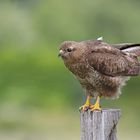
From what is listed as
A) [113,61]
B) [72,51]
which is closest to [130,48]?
[113,61]

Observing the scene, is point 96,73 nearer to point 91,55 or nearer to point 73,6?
point 91,55

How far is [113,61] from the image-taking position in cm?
1062

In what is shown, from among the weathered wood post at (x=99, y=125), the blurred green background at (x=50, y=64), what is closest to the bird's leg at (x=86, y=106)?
the weathered wood post at (x=99, y=125)

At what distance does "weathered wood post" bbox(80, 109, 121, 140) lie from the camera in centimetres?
828

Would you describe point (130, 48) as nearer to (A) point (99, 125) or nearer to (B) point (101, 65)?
(B) point (101, 65)

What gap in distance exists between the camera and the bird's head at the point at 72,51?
10.3 metres

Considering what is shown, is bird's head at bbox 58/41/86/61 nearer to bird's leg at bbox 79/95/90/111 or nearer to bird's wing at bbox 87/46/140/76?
bird's wing at bbox 87/46/140/76

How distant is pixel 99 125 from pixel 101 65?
2.29 meters

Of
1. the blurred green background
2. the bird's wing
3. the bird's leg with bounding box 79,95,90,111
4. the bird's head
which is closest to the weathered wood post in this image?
the bird's leg with bounding box 79,95,90,111

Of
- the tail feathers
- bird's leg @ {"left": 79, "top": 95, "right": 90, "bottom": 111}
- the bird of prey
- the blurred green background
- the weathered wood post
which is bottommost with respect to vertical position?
the weathered wood post

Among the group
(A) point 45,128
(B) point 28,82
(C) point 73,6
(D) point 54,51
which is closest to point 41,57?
(D) point 54,51

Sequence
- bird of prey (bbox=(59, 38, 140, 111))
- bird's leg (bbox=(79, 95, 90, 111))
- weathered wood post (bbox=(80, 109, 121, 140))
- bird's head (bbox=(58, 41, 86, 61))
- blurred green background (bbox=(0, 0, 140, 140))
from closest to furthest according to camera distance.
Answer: weathered wood post (bbox=(80, 109, 121, 140)) < bird's leg (bbox=(79, 95, 90, 111)) < bird's head (bbox=(58, 41, 86, 61)) < bird of prey (bbox=(59, 38, 140, 111)) < blurred green background (bbox=(0, 0, 140, 140))

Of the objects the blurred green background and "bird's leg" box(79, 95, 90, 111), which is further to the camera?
the blurred green background

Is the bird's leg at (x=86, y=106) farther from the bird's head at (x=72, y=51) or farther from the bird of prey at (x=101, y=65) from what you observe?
the bird's head at (x=72, y=51)
